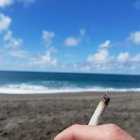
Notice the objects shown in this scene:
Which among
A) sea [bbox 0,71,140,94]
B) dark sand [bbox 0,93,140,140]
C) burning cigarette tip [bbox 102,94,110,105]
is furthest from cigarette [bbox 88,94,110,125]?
sea [bbox 0,71,140,94]

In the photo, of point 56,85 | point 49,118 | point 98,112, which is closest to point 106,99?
point 98,112

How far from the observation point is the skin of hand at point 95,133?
2.50 ft

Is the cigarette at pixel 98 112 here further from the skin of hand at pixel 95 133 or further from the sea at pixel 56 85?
the sea at pixel 56 85

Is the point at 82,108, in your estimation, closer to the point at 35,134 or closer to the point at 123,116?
the point at 123,116

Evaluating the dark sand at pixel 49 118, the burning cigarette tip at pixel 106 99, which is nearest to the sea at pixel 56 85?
the dark sand at pixel 49 118

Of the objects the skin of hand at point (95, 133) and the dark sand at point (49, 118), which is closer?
the skin of hand at point (95, 133)

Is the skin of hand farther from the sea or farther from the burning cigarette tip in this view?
the sea

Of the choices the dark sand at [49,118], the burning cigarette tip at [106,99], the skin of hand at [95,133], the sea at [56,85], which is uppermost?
the burning cigarette tip at [106,99]

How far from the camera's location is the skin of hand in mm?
761

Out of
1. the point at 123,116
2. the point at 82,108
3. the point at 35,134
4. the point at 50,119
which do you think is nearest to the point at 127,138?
the point at 35,134

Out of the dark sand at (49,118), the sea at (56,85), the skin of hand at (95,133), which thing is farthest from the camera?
the sea at (56,85)

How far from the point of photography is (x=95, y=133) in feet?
2.54

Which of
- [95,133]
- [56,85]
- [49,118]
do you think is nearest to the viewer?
[95,133]

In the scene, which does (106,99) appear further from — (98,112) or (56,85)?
(56,85)
